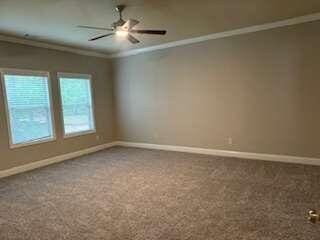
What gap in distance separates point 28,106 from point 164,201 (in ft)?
11.8

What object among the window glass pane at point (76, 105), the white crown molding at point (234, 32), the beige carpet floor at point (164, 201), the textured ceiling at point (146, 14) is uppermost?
the textured ceiling at point (146, 14)

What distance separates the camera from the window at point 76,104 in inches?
232

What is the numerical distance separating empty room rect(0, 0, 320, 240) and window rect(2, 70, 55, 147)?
0.07 ft

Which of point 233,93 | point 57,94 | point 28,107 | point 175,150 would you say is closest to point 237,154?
point 233,93

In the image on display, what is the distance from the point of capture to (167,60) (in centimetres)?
608

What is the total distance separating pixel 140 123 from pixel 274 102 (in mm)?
3370

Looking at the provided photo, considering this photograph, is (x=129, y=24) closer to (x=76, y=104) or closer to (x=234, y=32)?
(x=234, y=32)

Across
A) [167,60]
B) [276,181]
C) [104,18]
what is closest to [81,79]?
[167,60]

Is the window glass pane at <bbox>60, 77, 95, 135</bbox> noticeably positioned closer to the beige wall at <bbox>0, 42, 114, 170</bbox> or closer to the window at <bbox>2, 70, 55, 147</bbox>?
the beige wall at <bbox>0, 42, 114, 170</bbox>

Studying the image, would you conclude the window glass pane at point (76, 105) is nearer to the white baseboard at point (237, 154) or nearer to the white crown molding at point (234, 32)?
the white baseboard at point (237, 154)

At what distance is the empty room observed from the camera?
2898mm

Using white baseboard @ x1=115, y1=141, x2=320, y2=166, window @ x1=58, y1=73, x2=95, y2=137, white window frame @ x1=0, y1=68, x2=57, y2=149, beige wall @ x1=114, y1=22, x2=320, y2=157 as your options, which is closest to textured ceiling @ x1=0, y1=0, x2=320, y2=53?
beige wall @ x1=114, y1=22, x2=320, y2=157

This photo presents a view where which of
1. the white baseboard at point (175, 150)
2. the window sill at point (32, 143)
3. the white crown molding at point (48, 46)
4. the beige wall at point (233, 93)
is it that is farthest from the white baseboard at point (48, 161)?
the white crown molding at point (48, 46)

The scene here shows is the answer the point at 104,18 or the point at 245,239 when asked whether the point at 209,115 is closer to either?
the point at 104,18
